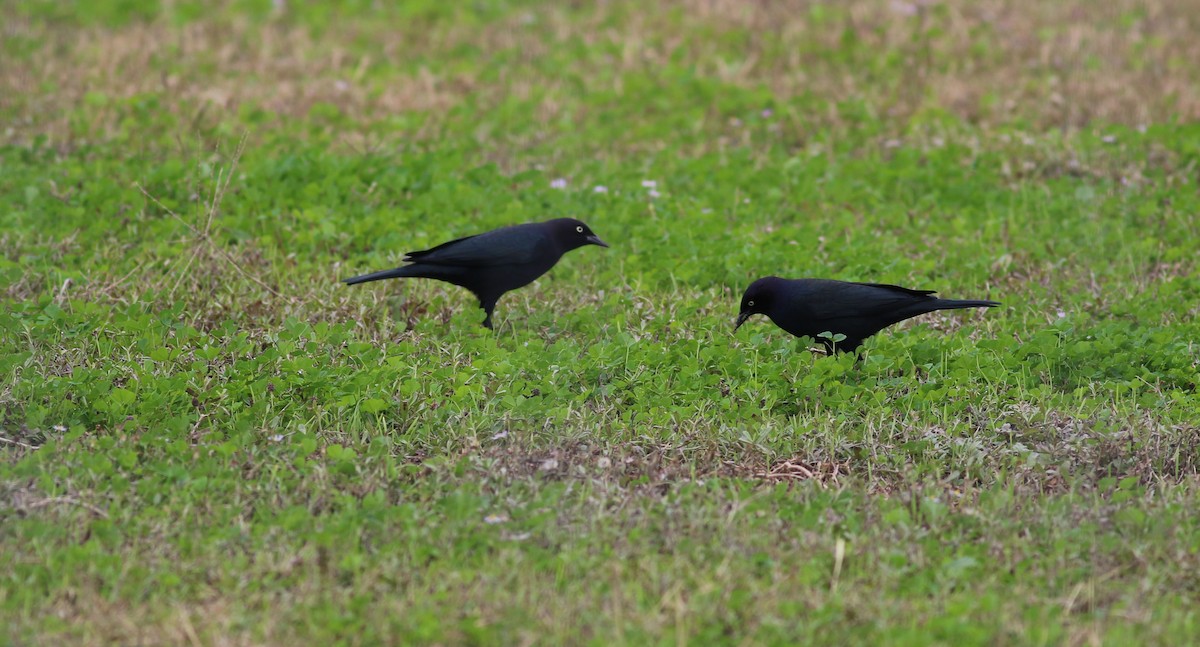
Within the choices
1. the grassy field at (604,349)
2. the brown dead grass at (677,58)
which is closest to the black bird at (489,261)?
the grassy field at (604,349)

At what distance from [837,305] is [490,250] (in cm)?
169

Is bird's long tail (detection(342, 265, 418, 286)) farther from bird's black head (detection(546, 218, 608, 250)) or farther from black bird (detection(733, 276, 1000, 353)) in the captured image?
black bird (detection(733, 276, 1000, 353))

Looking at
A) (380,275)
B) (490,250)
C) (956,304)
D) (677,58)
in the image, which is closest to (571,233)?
(490,250)

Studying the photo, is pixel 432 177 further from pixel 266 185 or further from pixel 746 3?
pixel 746 3

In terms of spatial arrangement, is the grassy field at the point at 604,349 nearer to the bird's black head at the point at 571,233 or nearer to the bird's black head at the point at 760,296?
the bird's black head at the point at 760,296

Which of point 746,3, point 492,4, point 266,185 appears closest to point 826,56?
point 746,3

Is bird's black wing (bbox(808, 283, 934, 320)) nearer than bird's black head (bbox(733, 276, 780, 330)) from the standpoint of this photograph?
Yes

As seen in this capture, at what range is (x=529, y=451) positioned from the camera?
5.38 metres

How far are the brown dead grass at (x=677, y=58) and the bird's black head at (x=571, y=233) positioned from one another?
317 centimetres

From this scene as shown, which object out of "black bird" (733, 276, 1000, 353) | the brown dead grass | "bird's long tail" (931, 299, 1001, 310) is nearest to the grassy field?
the brown dead grass

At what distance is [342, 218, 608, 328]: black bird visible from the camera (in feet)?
21.9

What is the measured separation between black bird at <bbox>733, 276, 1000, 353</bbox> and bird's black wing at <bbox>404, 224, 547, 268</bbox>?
3.72ft

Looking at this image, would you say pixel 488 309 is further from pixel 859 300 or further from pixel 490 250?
pixel 859 300

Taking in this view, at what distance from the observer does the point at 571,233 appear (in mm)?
7148
